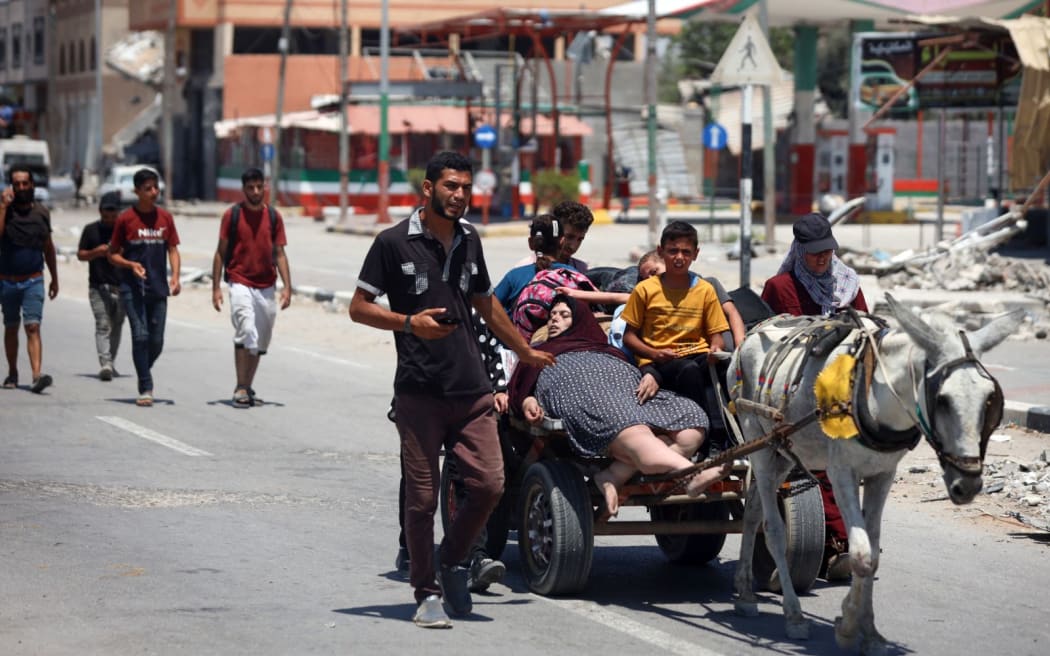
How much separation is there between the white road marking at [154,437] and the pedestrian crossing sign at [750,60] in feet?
18.0

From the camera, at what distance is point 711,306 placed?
25.3ft

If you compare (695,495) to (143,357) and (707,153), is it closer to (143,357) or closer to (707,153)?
(143,357)

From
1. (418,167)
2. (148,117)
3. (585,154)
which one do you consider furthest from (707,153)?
(148,117)

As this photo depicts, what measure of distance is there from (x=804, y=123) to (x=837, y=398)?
4175cm

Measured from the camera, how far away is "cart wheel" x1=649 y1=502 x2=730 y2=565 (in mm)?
8273

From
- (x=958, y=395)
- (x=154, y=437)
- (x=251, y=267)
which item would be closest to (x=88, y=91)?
(x=251, y=267)

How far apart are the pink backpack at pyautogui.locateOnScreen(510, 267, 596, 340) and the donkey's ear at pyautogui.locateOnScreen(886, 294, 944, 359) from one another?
7.75 ft

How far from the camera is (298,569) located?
26.7 feet

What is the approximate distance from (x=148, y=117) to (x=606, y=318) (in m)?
76.1

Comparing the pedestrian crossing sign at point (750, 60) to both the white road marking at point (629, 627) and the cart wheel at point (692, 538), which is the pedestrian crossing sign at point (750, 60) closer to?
the cart wheel at point (692, 538)

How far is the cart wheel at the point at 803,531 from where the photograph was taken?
7.48 m

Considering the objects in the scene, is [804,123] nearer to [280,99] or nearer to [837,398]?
[280,99]

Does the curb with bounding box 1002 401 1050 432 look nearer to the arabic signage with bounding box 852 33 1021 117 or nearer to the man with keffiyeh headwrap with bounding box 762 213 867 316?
the man with keffiyeh headwrap with bounding box 762 213 867 316

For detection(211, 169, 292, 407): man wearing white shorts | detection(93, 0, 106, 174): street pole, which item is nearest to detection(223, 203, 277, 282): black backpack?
detection(211, 169, 292, 407): man wearing white shorts
